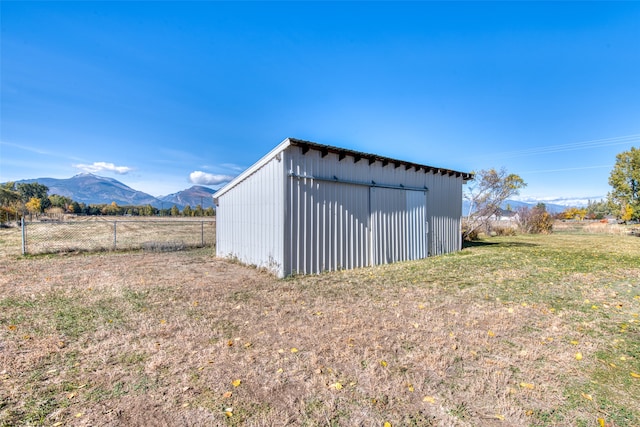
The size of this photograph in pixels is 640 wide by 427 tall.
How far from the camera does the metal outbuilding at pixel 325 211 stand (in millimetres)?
7035

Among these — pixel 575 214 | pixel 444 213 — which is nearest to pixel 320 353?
pixel 444 213

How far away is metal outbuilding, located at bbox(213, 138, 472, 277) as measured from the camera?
704 centimetres

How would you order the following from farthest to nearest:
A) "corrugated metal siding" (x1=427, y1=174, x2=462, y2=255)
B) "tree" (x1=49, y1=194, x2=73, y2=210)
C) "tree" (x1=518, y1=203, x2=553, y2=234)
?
"tree" (x1=49, y1=194, x2=73, y2=210), "tree" (x1=518, y1=203, x2=553, y2=234), "corrugated metal siding" (x1=427, y1=174, x2=462, y2=255)

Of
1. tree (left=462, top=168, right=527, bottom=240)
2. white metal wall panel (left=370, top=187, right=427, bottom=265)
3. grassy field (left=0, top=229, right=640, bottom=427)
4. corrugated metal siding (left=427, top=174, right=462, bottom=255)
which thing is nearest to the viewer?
grassy field (left=0, top=229, right=640, bottom=427)

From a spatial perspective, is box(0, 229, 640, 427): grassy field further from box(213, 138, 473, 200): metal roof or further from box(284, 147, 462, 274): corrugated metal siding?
box(213, 138, 473, 200): metal roof

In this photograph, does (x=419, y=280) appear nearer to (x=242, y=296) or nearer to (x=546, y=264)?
(x=242, y=296)

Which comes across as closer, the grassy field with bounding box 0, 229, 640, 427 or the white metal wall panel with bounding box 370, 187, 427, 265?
the grassy field with bounding box 0, 229, 640, 427

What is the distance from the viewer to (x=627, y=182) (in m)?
24.9

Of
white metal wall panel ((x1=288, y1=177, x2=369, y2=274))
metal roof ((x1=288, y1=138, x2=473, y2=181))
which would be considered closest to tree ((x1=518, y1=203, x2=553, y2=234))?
metal roof ((x1=288, y1=138, x2=473, y2=181))

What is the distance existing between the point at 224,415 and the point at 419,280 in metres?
5.49

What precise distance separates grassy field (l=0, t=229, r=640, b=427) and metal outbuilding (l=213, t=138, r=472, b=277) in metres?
1.35

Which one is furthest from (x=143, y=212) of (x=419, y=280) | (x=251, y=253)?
(x=419, y=280)

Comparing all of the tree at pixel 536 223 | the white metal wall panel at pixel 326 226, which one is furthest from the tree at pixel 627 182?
the white metal wall panel at pixel 326 226

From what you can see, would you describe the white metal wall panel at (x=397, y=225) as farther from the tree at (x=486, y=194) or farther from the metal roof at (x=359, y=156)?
the tree at (x=486, y=194)
